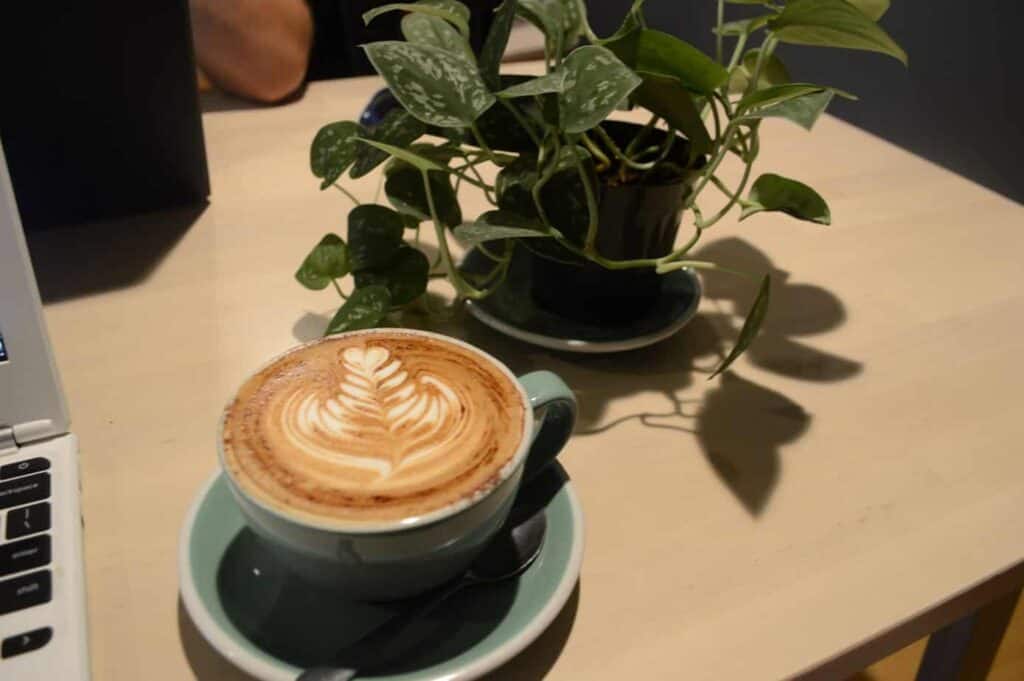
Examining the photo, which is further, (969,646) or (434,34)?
(969,646)

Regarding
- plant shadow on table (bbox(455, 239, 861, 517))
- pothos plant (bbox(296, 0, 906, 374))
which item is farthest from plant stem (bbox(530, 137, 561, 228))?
plant shadow on table (bbox(455, 239, 861, 517))

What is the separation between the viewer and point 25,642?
0.34 metres

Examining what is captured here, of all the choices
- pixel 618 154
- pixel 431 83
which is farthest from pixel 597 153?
pixel 431 83

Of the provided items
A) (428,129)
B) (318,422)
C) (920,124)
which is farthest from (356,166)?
(920,124)

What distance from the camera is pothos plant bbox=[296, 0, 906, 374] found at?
17.3 inches

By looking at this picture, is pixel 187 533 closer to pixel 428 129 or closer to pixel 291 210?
pixel 428 129

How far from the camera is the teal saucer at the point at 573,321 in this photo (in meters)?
0.54

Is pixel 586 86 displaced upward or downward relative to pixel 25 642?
upward

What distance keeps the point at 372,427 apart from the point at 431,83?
0.62ft

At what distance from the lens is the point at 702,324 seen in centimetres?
60

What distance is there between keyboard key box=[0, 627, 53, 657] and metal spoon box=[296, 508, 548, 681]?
0.11 meters

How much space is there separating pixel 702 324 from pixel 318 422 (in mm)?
323

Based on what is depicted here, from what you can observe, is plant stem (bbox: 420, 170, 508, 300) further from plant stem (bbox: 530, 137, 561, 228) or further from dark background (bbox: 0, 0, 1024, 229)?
dark background (bbox: 0, 0, 1024, 229)

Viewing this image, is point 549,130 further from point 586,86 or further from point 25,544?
point 25,544
